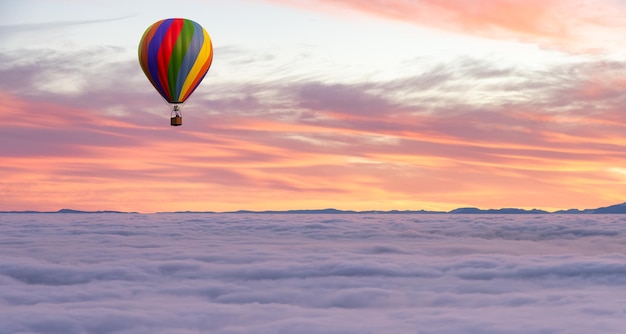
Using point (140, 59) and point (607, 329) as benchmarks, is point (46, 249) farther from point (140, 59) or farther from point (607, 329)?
point (607, 329)

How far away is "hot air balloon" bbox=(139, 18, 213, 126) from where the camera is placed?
152ft

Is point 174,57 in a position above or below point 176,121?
above

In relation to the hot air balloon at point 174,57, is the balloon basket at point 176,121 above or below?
below

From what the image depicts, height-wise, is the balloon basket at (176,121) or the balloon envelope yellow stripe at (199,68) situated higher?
the balloon envelope yellow stripe at (199,68)

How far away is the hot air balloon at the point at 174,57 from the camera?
Answer: 46.4 m

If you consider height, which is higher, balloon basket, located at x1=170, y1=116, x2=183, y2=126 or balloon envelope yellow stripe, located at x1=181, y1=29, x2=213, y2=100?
balloon envelope yellow stripe, located at x1=181, y1=29, x2=213, y2=100

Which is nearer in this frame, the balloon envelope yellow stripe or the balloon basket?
the balloon basket

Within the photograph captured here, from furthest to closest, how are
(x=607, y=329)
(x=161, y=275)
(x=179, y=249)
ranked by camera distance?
(x=179, y=249)
(x=161, y=275)
(x=607, y=329)

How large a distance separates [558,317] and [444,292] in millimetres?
10089

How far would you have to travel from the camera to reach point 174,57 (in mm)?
46312

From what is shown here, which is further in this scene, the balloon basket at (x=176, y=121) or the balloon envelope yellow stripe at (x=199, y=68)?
the balloon envelope yellow stripe at (x=199, y=68)

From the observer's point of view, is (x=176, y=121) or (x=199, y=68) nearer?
(x=176, y=121)

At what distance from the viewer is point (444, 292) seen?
130 feet

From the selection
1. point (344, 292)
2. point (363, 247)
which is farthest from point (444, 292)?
point (363, 247)
